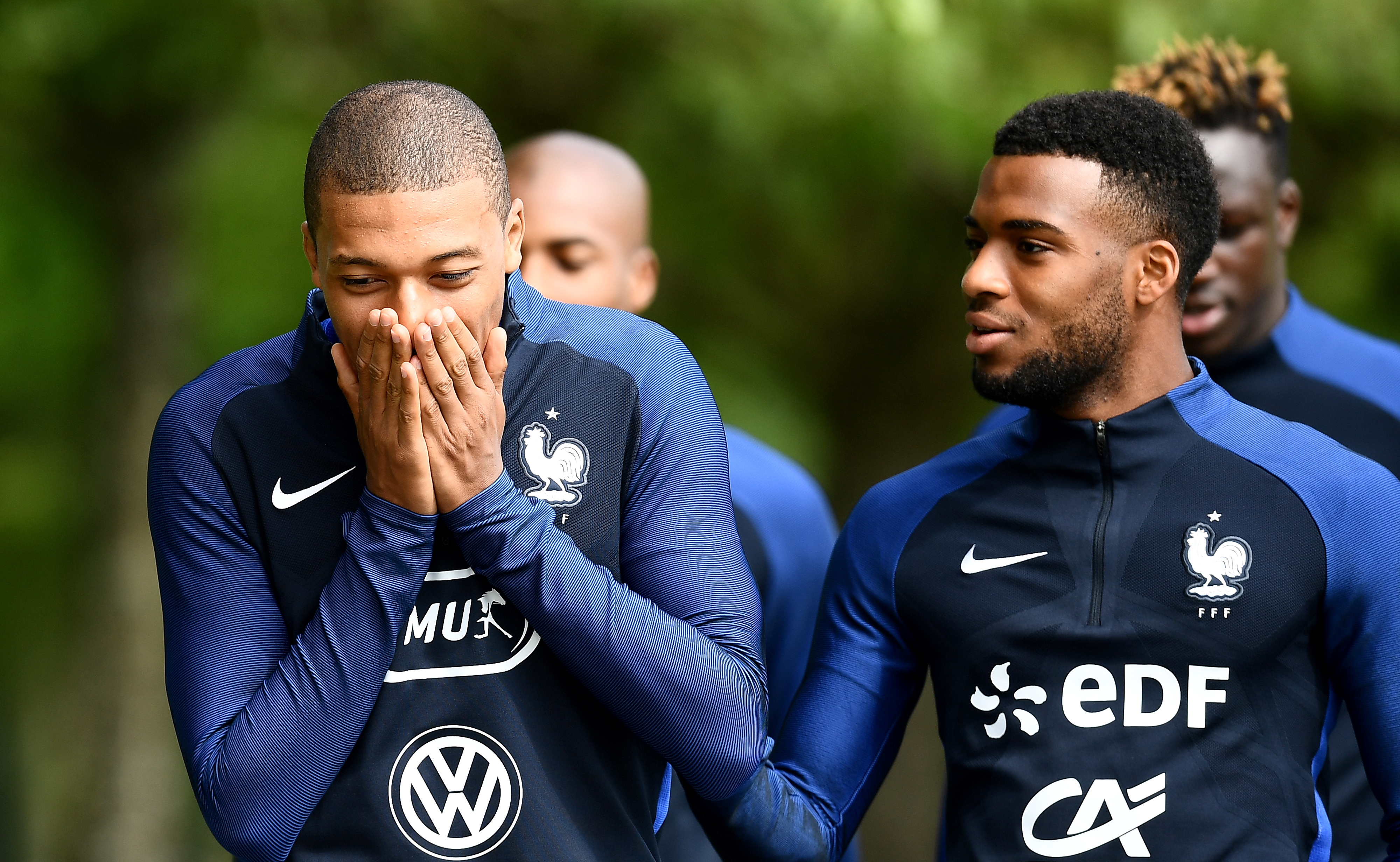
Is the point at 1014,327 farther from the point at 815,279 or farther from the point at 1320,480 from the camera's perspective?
the point at 815,279

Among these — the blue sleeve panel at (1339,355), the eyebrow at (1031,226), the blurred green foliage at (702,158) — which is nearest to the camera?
the eyebrow at (1031,226)

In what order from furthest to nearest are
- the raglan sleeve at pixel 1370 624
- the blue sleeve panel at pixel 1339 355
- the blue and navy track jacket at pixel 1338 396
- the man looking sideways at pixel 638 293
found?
the man looking sideways at pixel 638 293, the blue sleeve panel at pixel 1339 355, the blue and navy track jacket at pixel 1338 396, the raglan sleeve at pixel 1370 624

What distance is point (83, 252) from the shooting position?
8.12 m

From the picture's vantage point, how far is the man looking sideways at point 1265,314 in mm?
3809

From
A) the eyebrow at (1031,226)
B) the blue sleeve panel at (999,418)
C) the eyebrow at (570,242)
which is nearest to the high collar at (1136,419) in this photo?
the eyebrow at (1031,226)

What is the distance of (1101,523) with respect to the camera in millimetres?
2846

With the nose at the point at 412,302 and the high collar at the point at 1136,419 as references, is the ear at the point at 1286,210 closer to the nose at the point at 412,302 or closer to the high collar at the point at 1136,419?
the high collar at the point at 1136,419

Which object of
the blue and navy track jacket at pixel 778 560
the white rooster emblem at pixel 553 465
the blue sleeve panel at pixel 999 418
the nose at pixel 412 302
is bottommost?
the blue and navy track jacket at pixel 778 560

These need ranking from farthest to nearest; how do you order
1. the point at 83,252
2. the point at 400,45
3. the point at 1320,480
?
the point at 83,252
the point at 400,45
the point at 1320,480

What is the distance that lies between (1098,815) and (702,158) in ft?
16.6

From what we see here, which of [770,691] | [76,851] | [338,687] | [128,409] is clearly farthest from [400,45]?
[338,687]

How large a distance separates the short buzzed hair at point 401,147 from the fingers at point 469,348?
0.73 feet

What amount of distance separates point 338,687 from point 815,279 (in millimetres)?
6091

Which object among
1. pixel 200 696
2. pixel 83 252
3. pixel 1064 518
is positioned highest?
pixel 1064 518
